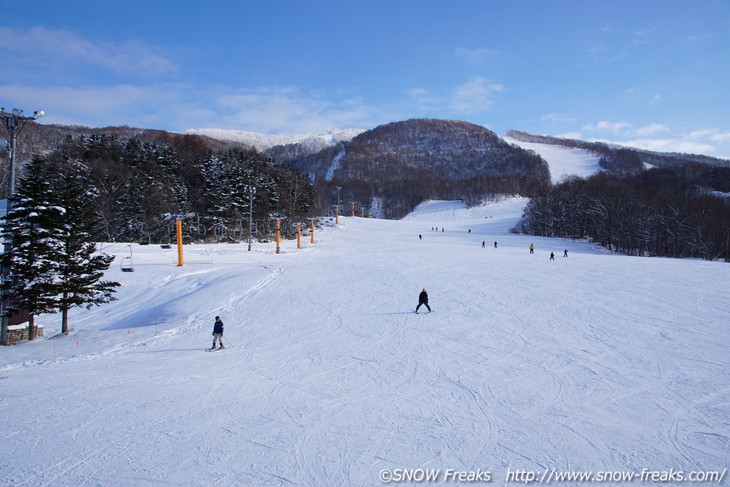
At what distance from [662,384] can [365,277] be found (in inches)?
696

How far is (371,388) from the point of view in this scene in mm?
8664

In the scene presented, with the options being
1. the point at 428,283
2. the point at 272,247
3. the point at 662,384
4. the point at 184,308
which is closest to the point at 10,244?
the point at 184,308

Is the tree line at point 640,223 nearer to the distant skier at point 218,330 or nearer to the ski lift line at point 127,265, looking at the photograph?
the distant skier at point 218,330

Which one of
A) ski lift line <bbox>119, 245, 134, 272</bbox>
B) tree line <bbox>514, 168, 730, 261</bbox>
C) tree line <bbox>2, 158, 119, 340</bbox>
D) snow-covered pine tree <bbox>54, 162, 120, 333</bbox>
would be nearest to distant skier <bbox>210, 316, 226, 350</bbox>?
snow-covered pine tree <bbox>54, 162, 120, 333</bbox>

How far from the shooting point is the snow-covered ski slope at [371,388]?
572 cm

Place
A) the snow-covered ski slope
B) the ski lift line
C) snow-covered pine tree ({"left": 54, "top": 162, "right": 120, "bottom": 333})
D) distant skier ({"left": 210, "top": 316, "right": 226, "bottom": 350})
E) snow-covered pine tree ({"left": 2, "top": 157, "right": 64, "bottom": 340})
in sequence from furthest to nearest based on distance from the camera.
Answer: the ski lift line
snow-covered pine tree ({"left": 54, "top": 162, "right": 120, "bottom": 333})
snow-covered pine tree ({"left": 2, "top": 157, "right": 64, "bottom": 340})
distant skier ({"left": 210, "top": 316, "right": 226, "bottom": 350})
the snow-covered ski slope

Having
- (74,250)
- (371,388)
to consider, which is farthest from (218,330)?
(74,250)

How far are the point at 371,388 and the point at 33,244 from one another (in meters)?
13.7

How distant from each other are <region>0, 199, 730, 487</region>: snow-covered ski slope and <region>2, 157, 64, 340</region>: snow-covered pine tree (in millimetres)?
1831

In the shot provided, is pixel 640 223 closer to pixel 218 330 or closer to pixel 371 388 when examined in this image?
pixel 371 388

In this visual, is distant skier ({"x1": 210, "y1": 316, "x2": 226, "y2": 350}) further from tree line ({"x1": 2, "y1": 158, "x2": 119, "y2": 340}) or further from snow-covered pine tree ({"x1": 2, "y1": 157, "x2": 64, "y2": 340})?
snow-covered pine tree ({"x1": 2, "y1": 157, "x2": 64, "y2": 340})

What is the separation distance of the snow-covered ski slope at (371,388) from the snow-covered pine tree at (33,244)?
6.01 ft

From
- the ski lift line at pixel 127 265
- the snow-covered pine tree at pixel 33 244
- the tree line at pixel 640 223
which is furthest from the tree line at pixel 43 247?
the tree line at pixel 640 223

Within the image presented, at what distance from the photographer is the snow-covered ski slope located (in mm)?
5723
